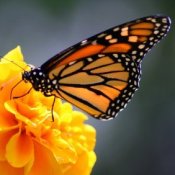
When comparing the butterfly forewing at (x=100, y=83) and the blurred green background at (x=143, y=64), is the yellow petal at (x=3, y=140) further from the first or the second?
the blurred green background at (x=143, y=64)

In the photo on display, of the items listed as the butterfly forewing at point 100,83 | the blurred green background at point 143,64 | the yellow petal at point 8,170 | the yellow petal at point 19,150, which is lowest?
the blurred green background at point 143,64

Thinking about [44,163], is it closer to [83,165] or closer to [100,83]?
[83,165]

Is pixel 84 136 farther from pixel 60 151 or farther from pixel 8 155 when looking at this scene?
pixel 8 155

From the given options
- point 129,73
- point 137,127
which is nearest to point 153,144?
point 137,127

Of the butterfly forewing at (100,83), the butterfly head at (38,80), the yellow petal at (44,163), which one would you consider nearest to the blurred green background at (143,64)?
the butterfly forewing at (100,83)

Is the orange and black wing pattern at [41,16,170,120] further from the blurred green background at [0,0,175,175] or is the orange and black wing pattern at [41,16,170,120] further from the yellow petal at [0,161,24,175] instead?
the blurred green background at [0,0,175,175]

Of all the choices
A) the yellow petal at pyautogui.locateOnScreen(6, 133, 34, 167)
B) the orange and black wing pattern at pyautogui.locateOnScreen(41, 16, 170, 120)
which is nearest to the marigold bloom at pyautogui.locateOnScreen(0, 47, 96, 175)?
the yellow petal at pyautogui.locateOnScreen(6, 133, 34, 167)

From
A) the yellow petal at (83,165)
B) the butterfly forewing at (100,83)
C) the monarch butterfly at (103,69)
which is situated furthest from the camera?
the butterfly forewing at (100,83)
